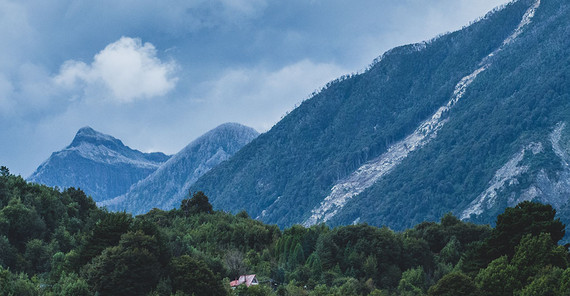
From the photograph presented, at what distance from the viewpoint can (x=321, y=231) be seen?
139 meters

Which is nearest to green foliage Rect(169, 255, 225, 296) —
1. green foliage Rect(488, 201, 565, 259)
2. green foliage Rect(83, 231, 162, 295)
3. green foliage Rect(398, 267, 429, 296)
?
green foliage Rect(83, 231, 162, 295)

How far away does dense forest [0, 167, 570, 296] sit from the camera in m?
82.1

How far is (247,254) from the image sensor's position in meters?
124

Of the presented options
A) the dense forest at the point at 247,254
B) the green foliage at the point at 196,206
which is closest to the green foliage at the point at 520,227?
the dense forest at the point at 247,254

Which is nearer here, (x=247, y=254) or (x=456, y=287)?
(x=456, y=287)

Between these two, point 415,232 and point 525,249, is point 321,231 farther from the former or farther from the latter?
point 525,249

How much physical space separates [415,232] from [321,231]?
17.6 m

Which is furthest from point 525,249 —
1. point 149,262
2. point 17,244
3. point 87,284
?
point 17,244

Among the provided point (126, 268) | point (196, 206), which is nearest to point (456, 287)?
point (126, 268)

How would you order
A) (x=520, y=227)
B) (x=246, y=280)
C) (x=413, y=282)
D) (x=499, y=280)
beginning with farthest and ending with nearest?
(x=413, y=282) < (x=246, y=280) < (x=520, y=227) < (x=499, y=280)

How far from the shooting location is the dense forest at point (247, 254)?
8209 centimetres

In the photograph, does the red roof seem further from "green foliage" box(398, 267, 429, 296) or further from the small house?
"green foliage" box(398, 267, 429, 296)

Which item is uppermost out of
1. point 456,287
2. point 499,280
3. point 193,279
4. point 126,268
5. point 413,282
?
point 126,268

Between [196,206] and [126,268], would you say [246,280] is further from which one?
[196,206]
